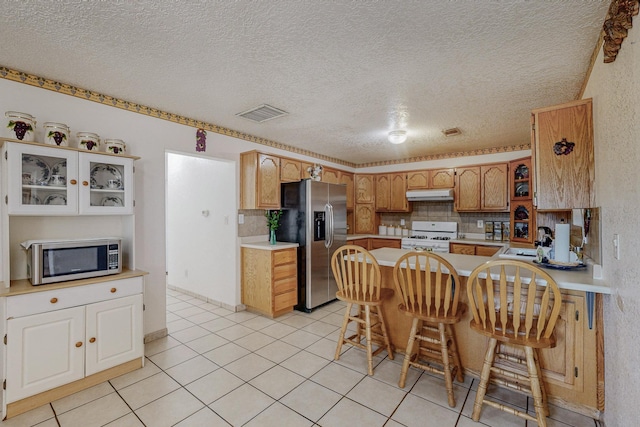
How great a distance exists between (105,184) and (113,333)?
4.07 ft

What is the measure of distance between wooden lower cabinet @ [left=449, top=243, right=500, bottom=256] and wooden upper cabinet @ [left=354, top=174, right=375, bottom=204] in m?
1.81

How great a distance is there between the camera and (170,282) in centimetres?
505

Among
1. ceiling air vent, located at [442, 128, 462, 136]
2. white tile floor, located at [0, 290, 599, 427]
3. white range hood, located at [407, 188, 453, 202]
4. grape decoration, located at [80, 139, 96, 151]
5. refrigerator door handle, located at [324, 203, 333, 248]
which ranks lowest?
white tile floor, located at [0, 290, 599, 427]

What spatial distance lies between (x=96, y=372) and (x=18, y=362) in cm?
49

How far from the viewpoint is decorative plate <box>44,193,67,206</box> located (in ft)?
7.22

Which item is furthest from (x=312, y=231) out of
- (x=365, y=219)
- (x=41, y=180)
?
(x=41, y=180)

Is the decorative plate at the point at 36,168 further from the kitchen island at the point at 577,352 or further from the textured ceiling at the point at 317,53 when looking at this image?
the kitchen island at the point at 577,352

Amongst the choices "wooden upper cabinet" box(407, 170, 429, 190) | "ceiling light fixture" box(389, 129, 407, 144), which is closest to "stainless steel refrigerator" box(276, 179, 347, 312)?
"ceiling light fixture" box(389, 129, 407, 144)

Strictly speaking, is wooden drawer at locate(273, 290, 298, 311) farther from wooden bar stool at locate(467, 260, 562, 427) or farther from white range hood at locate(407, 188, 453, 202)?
white range hood at locate(407, 188, 453, 202)

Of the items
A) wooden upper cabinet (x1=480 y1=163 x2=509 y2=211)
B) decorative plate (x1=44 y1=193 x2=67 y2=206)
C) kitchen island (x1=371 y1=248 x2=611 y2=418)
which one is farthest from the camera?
wooden upper cabinet (x1=480 y1=163 x2=509 y2=211)

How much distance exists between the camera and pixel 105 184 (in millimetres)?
2496

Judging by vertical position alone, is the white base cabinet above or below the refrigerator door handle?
below

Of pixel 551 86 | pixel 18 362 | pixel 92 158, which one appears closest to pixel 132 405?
pixel 18 362

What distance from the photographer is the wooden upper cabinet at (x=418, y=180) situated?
17.4 ft
